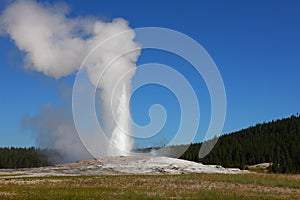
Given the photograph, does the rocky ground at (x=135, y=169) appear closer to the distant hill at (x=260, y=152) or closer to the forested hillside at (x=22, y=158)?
the distant hill at (x=260, y=152)

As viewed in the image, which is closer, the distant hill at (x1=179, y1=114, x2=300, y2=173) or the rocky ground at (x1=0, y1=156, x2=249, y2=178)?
the rocky ground at (x1=0, y1=156, x2=249, y2=178)

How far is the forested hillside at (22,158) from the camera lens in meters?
173

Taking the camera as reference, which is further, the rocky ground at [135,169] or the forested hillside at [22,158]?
the forested hillside at [22,158]

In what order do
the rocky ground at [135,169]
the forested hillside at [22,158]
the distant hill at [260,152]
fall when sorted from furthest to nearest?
the forested hillside at [22,158] < the distant hill at [260,152] < the rocky ground at [135,169]

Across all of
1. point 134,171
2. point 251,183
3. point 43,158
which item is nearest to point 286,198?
point 251,183

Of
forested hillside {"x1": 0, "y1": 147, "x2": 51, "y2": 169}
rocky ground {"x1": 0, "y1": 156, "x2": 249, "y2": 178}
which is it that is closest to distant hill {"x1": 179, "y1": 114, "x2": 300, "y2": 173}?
rocky ground {"x1": 0, "y1": 156, "x2": 249, "y2": 178}

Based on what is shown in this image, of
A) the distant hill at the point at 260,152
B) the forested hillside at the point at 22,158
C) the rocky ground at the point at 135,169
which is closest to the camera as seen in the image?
the rocky ground at the point at 135,169

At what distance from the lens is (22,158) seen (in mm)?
180750

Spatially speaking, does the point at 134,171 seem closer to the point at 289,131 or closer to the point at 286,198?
the point at 286,198

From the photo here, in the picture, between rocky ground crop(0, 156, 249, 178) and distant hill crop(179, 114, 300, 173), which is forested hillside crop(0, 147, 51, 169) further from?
rocky ground crop(0, 156, 249, 178)

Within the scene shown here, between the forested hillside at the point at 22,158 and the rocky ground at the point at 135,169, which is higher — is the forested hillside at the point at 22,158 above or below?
above

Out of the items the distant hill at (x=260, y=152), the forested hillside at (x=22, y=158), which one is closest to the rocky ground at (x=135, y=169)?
the distant hill at (x=260, y=152)

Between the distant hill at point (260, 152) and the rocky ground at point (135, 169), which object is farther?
the distant hill at point (260, 152)

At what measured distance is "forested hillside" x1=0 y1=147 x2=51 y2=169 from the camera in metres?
173
